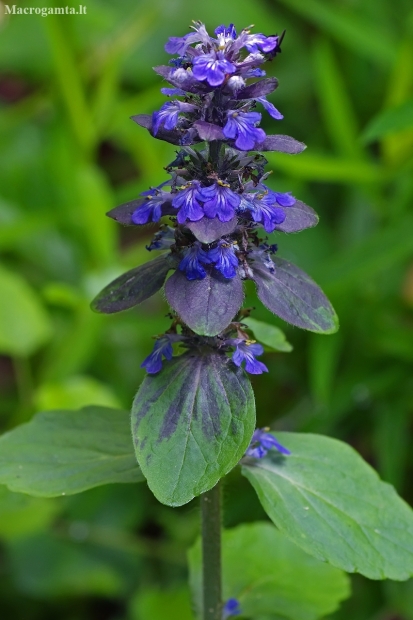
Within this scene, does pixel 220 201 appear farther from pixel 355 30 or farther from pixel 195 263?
pixel 355 30

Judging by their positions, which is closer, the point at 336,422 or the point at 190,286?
the point at 190,286

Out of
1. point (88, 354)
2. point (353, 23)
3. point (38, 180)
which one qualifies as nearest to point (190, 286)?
point (88, 354)

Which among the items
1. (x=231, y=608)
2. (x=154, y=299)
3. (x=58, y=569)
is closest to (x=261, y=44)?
(x=231, y=608)

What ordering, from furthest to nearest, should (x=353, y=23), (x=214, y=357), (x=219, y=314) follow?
(x=353, y=23) < (x=214, y=357) < (x=219, y=314)

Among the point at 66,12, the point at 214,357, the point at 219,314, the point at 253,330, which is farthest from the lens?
the point at 66,12

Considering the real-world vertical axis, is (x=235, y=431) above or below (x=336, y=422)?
above

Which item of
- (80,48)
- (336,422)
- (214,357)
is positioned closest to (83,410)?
(214,357)

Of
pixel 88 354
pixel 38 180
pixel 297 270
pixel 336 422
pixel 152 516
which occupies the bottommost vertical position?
pixel 152 516

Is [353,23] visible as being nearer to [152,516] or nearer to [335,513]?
[152,516]
